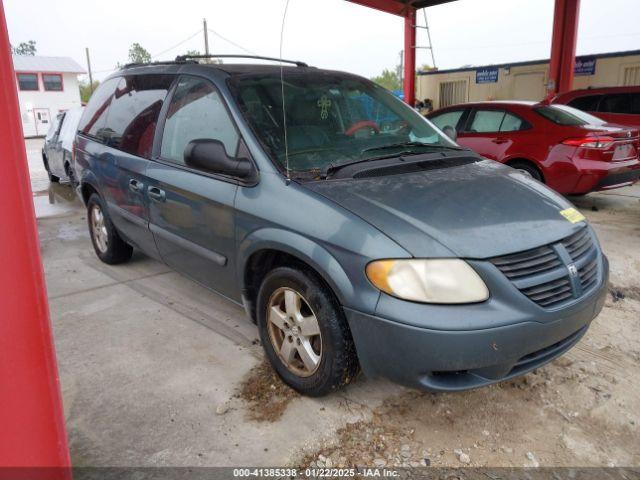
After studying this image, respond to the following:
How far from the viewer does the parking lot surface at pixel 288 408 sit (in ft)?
7.45

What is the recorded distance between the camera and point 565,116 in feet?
21.6

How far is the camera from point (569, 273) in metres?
2.31

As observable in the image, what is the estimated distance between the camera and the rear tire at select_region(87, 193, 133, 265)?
446 centimetres

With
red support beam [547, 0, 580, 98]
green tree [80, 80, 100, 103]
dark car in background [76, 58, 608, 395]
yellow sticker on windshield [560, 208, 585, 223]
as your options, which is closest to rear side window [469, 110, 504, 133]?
dark car in background [76, 58, 608, 395]

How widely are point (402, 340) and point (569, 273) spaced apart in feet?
2.87

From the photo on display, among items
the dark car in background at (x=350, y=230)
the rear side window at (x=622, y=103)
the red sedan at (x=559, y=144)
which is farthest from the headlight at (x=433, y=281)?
the rear side window at (x=622, y=103)

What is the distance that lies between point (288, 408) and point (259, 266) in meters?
0.77

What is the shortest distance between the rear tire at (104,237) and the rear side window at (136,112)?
69 cm

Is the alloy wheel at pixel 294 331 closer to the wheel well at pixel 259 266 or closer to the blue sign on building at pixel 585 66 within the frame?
the wheel well at pixel 259 266

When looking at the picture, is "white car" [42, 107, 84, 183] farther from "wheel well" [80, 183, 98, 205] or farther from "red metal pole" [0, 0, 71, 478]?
"red metal pole" [0, 0, 71, 478]

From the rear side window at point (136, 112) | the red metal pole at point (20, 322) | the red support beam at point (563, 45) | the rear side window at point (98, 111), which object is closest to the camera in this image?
the red metal pole at point (20, 322)

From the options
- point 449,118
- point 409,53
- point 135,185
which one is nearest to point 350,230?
point 135,185

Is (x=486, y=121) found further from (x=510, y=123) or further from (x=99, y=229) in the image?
(x=99, y=229)

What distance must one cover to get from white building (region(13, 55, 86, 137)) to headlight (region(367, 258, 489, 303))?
43.0 metres
